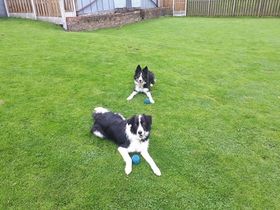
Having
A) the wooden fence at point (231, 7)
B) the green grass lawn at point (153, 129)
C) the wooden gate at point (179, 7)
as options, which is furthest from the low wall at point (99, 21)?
the wooden fence at point (231, 7)

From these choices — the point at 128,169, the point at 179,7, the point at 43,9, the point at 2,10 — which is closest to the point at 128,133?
the point at 128,169

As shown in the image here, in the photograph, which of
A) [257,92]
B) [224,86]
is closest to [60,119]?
[224,86]

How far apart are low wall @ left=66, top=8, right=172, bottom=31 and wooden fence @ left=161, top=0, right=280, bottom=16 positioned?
3392 millimetres

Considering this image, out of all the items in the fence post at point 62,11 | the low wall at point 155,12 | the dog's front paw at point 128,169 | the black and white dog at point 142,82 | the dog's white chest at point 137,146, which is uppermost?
the fence post at point 62,11

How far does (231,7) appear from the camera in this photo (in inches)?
784

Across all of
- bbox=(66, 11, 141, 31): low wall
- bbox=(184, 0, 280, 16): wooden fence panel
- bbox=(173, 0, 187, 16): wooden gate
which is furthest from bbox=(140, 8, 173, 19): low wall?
bbox=(184, 0, 280, 16): wooden fence panel

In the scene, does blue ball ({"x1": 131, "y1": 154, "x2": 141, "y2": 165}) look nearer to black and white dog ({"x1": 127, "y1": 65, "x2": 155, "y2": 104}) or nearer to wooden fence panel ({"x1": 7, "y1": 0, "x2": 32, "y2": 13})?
black and white dog ({"x1": 127, "y1": 65, "x2": 155, "y2": 104})

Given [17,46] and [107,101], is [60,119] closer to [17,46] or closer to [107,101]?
[107,101]

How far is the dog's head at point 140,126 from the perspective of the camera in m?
3.60

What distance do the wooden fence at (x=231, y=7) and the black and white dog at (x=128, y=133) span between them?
17.6m

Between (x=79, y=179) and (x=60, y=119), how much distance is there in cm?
156

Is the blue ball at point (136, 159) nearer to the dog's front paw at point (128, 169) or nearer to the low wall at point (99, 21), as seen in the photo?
the dog's front paw at point (128, 169)

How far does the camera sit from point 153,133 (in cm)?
436

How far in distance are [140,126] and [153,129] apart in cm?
91
